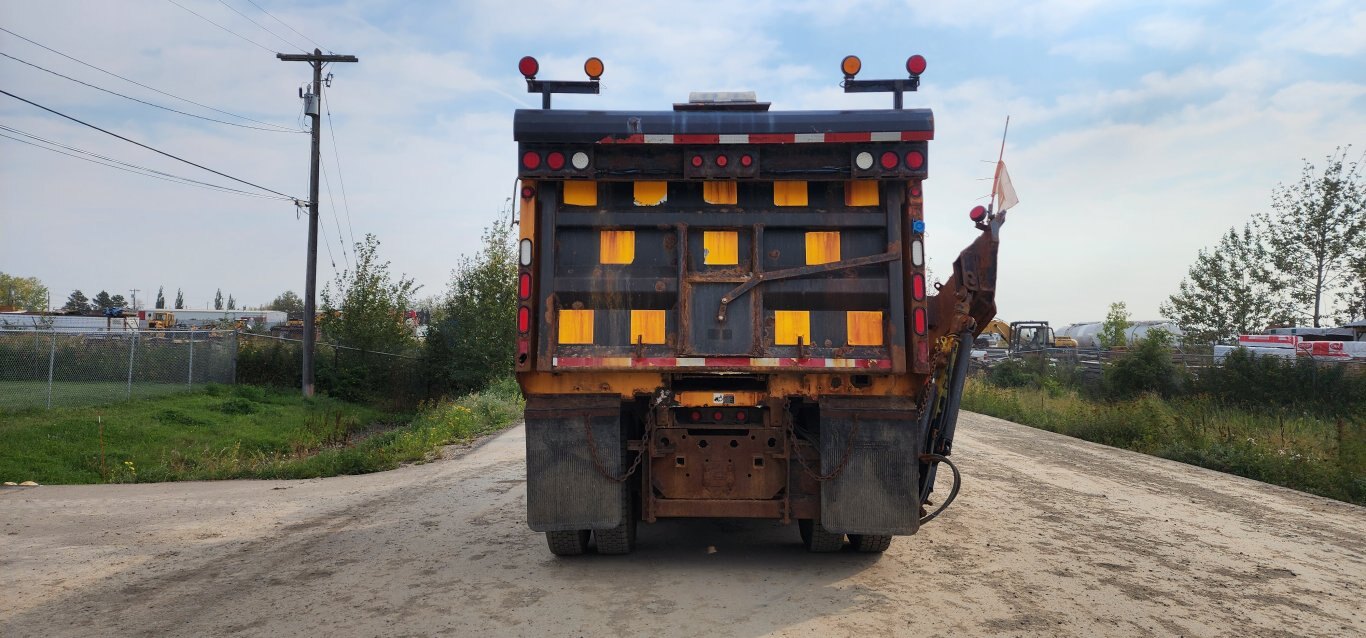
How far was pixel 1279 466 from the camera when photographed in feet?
42.3

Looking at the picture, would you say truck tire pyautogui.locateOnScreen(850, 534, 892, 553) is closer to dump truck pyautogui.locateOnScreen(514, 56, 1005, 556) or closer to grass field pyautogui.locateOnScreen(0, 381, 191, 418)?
dump truck pyautogui.locateOnScreen(514, 56, 1005, 556)

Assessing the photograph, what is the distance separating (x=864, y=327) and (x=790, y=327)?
496mm

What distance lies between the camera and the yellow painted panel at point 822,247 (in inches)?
246

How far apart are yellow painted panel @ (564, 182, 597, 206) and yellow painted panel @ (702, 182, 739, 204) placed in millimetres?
768

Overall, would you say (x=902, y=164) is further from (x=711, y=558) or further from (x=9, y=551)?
(x=9, y=551)

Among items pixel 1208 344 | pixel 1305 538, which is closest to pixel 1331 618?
pixel 1305 538

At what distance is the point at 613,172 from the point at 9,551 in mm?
5870

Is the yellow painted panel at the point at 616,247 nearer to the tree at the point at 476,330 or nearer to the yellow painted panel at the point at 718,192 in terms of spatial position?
the yellow painted panel at the point at 718,192

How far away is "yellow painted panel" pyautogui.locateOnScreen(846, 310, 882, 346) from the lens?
242 inches

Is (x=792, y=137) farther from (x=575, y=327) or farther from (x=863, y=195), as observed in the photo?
(x=575, y=327)

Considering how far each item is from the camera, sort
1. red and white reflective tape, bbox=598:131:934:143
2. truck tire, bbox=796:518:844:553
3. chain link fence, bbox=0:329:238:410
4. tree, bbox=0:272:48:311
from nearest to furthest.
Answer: red and white reflective tape, bbox=598:131:934:143 < truck tire, bbox=796:518:844:553 < chain link fence, bbox=0:329:238:410 < tree, bbox=0:272:48:311

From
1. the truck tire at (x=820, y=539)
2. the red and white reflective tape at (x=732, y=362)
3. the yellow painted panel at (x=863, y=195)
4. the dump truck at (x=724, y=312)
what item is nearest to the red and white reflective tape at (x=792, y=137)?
the dump truck at (x=724, y=312)

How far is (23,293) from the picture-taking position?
92.8 metres

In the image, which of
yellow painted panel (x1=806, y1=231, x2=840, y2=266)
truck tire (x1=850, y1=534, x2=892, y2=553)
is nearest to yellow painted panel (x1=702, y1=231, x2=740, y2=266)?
yellow painted panel (x1=806, y1=231, x2=840, y2=266)
